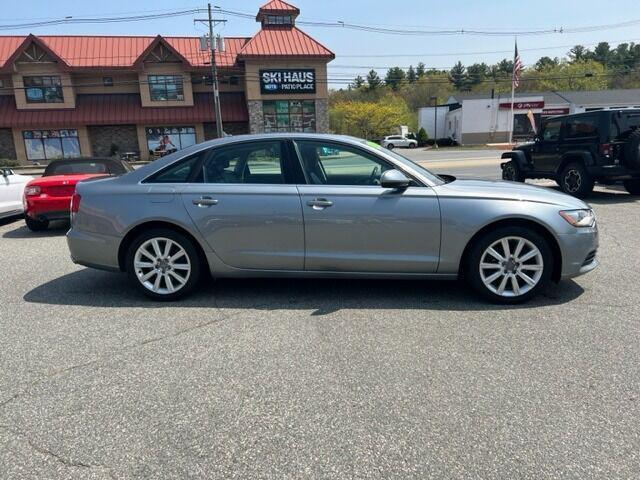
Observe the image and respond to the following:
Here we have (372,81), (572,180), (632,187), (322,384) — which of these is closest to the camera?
(322,384)

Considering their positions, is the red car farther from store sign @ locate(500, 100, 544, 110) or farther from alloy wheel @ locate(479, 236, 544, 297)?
store sign @ locate(500, 100, 544, 110)

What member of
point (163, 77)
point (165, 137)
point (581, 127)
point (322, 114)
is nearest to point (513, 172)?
point (581, 127)

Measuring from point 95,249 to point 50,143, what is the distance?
39.8 meters

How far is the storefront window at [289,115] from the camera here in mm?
39191

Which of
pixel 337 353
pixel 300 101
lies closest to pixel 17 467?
pixel 337 353

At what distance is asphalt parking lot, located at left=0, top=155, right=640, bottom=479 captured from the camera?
7.75 feet

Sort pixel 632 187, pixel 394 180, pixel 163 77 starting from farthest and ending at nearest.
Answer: pixel 163 77 < pixel 632 187 < pixel 394 180

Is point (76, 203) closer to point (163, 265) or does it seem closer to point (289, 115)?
point (163, 265)

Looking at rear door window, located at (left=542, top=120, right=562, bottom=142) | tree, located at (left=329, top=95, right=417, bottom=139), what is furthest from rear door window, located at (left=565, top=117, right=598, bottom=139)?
tree, located at (left=329, top=95, right=417, bottom=139)

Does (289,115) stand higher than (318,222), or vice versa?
(289,115)

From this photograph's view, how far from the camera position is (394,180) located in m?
4.21

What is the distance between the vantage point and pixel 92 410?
2.81 meters

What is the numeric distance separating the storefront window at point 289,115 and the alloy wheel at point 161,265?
35701 mm

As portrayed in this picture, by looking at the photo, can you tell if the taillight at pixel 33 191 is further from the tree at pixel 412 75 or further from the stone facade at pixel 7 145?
the tree at pixel 412 75
